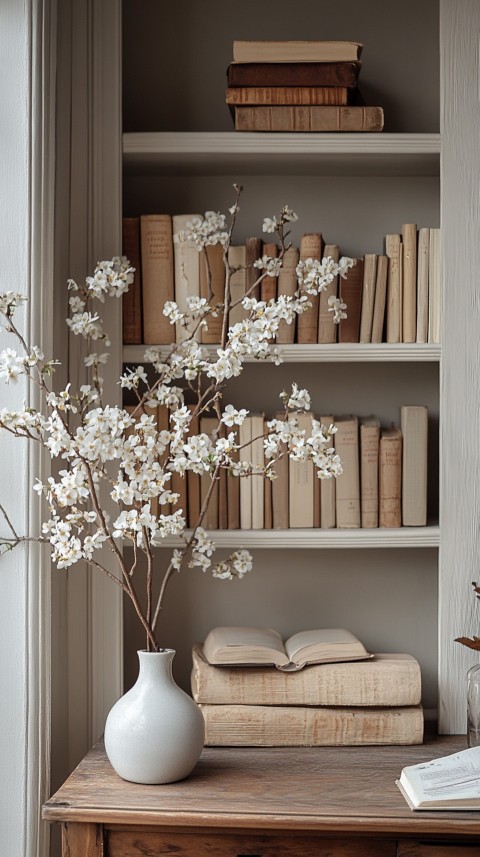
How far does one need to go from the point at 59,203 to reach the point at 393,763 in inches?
52.8

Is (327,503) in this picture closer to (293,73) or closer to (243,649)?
(243,649)

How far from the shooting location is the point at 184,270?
2.07 m

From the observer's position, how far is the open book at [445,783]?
5.14 ft

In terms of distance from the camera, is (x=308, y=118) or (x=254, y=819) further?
(x=308, y=118)

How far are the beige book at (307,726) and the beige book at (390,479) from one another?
1.36ft

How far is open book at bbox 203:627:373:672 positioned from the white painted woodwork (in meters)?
0.22

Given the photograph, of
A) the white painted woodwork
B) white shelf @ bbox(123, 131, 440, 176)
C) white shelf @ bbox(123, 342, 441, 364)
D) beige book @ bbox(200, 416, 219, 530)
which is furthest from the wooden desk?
white shelf @ bbox(123, 131, 440, 176)

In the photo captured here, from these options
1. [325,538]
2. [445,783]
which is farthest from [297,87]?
[445,783]

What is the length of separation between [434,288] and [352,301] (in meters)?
0.18

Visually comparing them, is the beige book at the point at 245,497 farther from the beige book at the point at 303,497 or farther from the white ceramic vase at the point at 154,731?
the white ceramic vase at the point at 154,731

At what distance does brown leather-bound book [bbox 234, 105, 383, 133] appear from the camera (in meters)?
2.03

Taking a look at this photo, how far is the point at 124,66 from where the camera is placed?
227cm

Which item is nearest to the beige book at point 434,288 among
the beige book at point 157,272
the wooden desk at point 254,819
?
the beige book at point 157,272

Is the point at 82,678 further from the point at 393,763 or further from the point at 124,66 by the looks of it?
the point at 124,66
